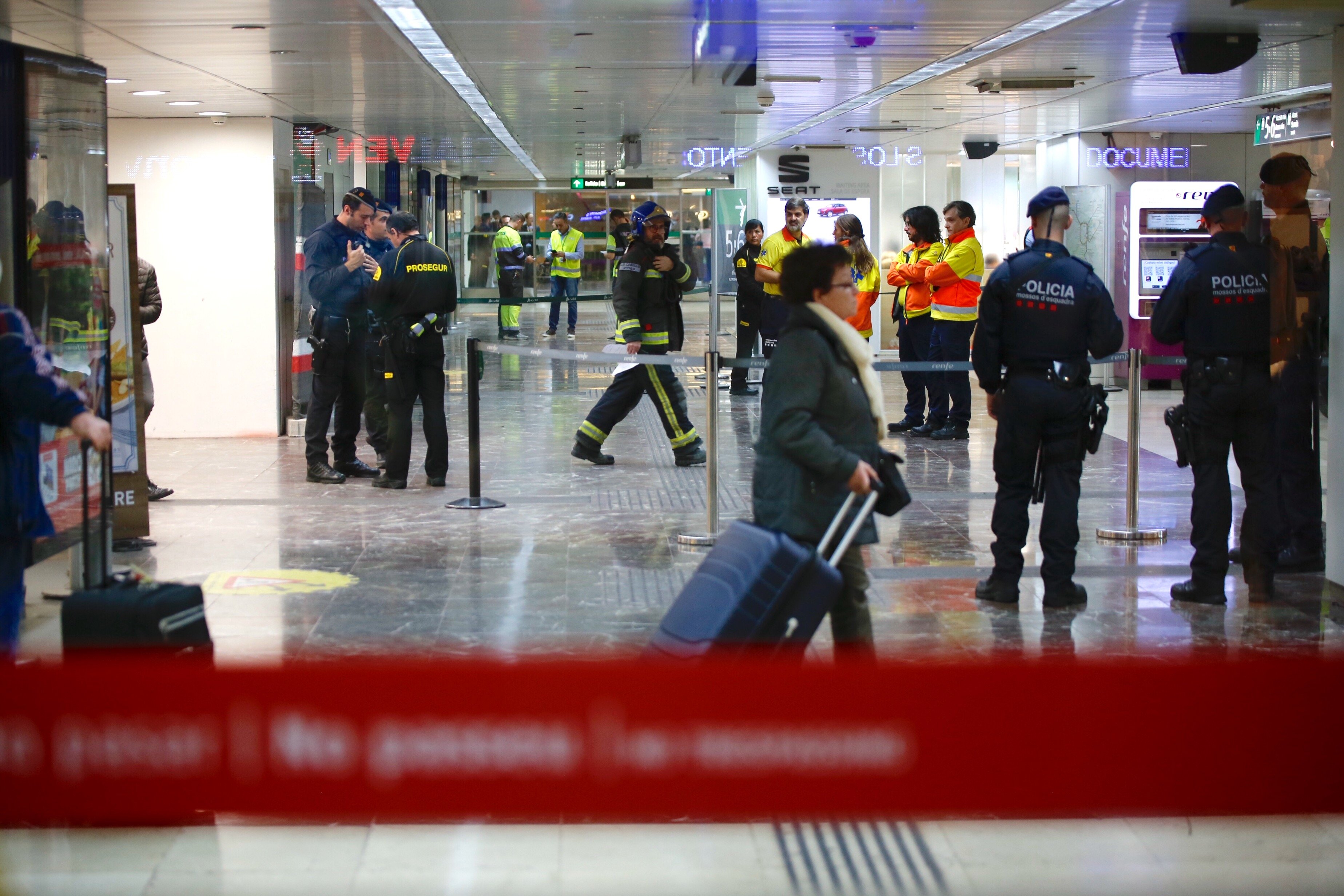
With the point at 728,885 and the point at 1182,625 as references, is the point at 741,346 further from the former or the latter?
the point at 728,885

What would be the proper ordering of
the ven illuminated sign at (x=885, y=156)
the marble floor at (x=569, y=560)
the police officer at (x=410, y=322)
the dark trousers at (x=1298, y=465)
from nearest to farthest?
the marble floor at (x=569, y=560), the dark trousers at (x=1298, y=465), the police officer at (x=410, y=322), the ven illuminated sign at (x=885, y=156)

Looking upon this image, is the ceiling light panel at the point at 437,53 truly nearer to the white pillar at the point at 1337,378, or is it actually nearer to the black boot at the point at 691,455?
the black boot at the point at 691,455

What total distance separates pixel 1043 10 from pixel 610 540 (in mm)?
3762

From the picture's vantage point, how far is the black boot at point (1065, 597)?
6273 millimetres

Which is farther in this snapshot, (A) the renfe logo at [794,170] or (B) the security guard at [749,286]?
(A) the renfe logo at [794,170]

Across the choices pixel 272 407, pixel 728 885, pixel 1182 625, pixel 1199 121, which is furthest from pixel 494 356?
pixel 728 885

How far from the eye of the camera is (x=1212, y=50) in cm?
834

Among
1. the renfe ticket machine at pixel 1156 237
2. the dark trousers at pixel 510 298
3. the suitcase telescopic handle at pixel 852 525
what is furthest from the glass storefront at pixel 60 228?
the dark trousers at pixel 510 298

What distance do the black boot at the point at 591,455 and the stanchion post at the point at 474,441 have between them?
131 centimetres

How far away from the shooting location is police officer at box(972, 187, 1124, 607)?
6.00 metres

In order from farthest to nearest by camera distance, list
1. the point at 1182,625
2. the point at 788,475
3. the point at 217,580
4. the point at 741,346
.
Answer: the point at 741,346
the point at 217,580
the point at 1182,625
the point at 788,475

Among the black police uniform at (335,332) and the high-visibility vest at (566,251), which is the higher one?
the high-visibility vest at (566,251)

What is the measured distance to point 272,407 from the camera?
11.8m

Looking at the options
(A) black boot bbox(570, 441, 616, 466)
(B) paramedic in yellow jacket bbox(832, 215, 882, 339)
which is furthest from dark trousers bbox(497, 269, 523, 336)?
(A) black boot bbox(570, 441, 616, 466)
